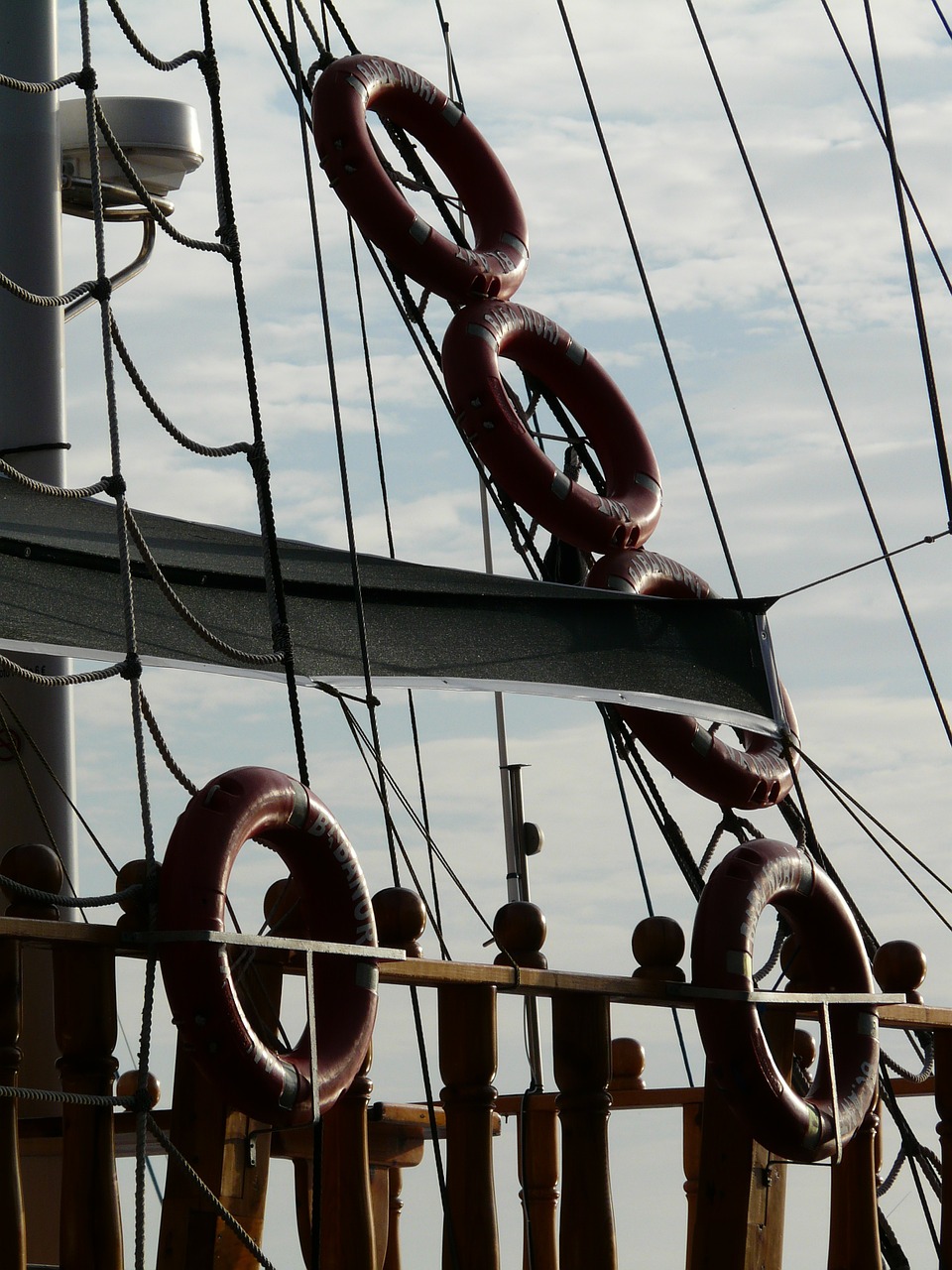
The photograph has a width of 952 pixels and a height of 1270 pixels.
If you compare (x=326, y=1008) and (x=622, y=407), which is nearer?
(x=326, y=1008)

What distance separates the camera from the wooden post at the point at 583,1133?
111 inches

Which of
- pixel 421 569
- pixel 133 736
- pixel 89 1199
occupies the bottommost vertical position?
pixel 89 1199

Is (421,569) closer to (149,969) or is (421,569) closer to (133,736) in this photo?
(133,736)

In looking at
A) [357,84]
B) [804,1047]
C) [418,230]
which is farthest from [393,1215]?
[357,84]

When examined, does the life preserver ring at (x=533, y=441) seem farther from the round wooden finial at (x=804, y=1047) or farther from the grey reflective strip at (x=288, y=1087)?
the grey reflective strip at (x=288, y=1087)

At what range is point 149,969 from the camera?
2332 mm

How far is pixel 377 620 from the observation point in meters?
3.79

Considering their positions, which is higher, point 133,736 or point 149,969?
point 133,736

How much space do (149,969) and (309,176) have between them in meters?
3.09

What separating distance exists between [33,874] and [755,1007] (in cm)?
120

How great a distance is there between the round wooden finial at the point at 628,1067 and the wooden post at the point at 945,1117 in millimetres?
575

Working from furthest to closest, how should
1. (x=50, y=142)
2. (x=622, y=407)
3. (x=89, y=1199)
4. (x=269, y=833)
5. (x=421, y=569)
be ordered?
1. (x=622, y=407)
2. (x=50, y=142)
3. (x=421, y=569)
4. (x=269, y=833)
5. (x=89, y=1199)

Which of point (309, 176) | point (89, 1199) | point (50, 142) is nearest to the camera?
point (89, 1199)

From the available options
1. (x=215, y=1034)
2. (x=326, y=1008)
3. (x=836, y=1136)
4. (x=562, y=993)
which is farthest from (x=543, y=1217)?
(x=215, y=1034)
